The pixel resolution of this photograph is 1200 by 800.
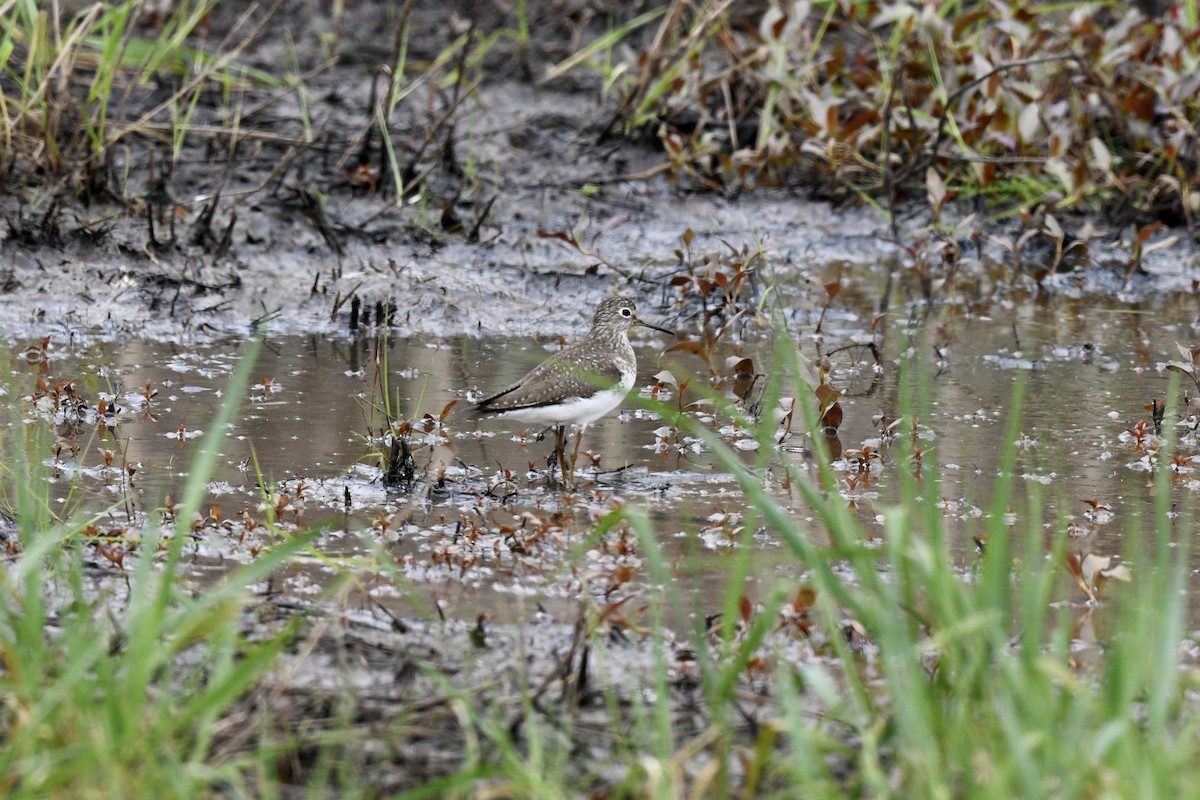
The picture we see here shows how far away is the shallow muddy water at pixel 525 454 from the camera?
504 centimetres

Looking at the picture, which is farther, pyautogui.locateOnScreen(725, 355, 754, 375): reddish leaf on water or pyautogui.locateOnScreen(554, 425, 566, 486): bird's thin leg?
pyautogui.locateOnScreen(725, 355, 754, 375): reddish leaf on water

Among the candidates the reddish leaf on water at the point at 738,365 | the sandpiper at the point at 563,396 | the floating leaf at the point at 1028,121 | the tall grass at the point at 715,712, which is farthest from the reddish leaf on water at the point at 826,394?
the floating leaf at the point at 1028,121

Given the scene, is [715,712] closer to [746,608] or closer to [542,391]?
[746,608]

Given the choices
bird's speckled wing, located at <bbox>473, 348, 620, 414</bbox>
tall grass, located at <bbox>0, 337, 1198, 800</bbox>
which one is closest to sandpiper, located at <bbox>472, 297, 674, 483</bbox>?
bird's speckled wing, located at <bbox>473, 348, 620, 414</bbox>

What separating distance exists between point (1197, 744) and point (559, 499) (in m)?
2.91

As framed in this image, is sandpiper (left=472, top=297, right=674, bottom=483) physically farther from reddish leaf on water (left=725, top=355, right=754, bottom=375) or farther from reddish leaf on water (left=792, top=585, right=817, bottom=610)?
reddish leaf on water (left=792, top=585, right=817, bottom=610)

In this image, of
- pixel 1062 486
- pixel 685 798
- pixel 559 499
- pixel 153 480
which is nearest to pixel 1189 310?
pixel 1062 486

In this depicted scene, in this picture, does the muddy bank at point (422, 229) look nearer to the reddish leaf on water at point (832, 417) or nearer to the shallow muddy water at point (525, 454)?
the shallow muddy water at point (525, 454)

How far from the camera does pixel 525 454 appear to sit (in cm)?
659

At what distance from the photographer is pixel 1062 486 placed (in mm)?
6055

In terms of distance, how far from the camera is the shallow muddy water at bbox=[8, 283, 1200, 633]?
5039 millimetres

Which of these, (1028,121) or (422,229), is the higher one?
(1028,121)

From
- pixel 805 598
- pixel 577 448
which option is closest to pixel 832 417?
pixel 577 448

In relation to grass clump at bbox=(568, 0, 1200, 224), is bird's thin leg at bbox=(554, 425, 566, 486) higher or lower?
lower
